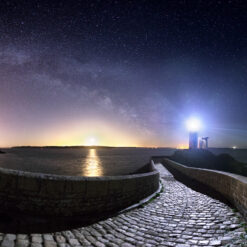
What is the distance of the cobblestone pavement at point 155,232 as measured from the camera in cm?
347

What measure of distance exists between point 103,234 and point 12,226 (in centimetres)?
204

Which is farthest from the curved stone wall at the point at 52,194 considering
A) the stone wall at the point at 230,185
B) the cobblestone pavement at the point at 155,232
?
the stone wall at the point at 230,185

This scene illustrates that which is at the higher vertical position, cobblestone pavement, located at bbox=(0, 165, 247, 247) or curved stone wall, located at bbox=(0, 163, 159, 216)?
curved stone wall, located at bbox=(0, 163, 159, 216)

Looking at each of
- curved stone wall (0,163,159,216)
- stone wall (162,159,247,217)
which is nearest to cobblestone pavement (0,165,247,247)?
stone wall (162,159,247,217)

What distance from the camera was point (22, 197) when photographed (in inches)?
178

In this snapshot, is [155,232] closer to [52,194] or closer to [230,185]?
[52,194]

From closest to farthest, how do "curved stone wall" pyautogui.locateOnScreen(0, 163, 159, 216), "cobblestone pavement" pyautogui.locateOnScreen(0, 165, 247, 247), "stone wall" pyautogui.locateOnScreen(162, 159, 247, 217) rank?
"cobblestone pavement" pyautogui.locateOnScreen(0, 165, 247, 247) < "curved stone wall" pyautogui.locateOnScreen(0, 163, 159, 216) < "stone wall" pyautogui.locateOnScreen(162, 159, 247, 217)

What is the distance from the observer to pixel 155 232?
4160mm

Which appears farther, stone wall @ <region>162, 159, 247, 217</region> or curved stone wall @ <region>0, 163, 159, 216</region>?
stone wall @ <region>162, 159, 247, 217</region>

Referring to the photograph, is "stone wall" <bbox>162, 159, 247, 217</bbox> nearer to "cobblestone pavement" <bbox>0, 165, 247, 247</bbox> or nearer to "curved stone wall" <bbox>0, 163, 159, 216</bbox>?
"cobblestone pavement" <bbox>0, 165, 247, 247</bbox>

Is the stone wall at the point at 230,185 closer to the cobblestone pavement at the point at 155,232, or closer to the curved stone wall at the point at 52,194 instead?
the cobblestone pavement at the point at 155,232

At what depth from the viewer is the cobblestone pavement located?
3470mm

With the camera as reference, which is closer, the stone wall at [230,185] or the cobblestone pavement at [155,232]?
the cobblestone pavement at [155,232]

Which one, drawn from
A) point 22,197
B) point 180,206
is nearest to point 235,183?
point 180,206
